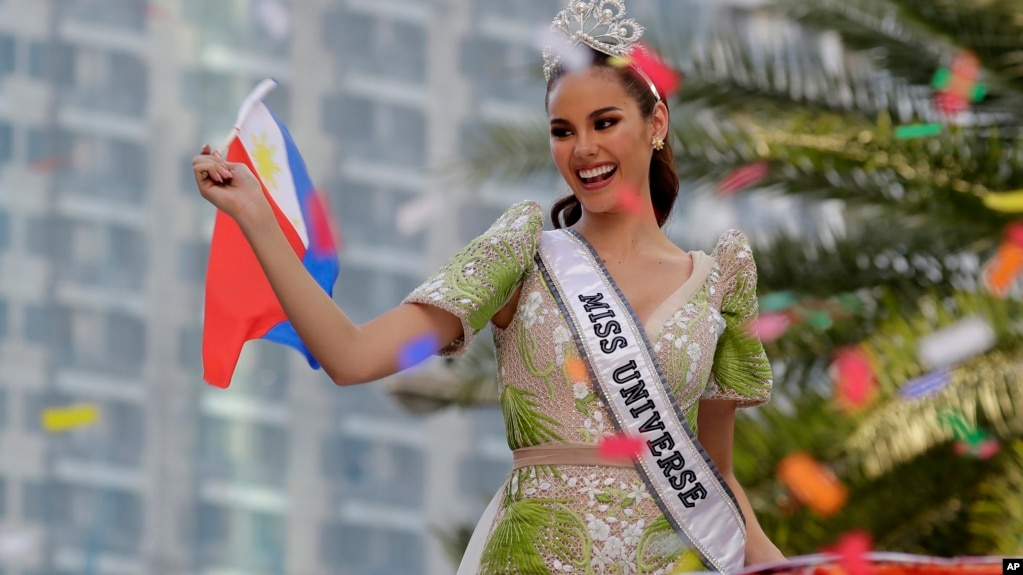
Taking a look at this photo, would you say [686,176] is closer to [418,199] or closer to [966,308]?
[966,308]

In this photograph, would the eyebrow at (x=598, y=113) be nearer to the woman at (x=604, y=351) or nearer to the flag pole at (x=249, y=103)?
the woman at (x=604, y=351)

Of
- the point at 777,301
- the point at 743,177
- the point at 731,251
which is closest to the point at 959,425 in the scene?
the point at 777,301

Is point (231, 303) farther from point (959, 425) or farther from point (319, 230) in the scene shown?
point (959, 425)

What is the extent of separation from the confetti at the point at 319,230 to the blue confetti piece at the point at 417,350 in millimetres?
274

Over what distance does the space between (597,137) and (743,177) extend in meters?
4.15

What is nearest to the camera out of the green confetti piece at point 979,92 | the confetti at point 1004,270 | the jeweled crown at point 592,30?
the jeweled crown at point 592,30

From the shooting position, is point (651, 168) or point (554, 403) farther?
point (651, 168)

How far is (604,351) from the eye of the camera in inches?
128

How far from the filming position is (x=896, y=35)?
7.88 m

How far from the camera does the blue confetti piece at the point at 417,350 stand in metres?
3.08

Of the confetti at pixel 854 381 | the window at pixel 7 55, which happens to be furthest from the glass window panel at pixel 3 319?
the confetti at pixel 854 381

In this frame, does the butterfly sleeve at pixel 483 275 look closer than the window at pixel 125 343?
Yes

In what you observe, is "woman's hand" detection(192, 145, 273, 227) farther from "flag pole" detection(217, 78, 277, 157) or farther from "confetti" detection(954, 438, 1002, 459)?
"confetti" detection(954, 438, 1002, 459)

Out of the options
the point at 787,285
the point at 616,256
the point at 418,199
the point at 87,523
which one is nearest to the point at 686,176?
the point at 787,285
